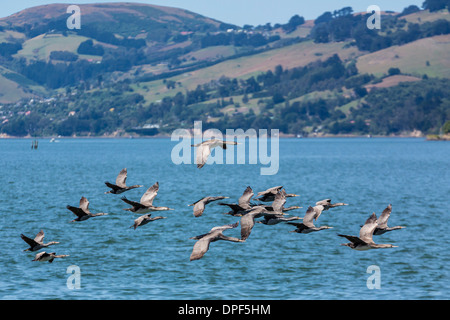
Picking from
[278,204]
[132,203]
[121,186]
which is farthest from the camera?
[121,186]

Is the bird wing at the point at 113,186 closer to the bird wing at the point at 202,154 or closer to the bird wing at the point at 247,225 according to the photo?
the bird wing at the point at 202,154

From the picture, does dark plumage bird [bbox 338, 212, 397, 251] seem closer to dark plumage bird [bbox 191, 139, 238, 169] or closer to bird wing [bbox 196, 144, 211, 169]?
dark plumage bird [bbox 191, 139, 238, 169]

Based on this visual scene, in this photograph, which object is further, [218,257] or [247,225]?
[218,257]

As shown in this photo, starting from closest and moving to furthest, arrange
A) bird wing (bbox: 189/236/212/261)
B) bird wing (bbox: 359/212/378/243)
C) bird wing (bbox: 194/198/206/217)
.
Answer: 1. bird wing (bbox: 189/236/212/261)
2. bird wing (bbox: 194/198/206/217)
3. bird wing (bbox: 359/212/378/243)

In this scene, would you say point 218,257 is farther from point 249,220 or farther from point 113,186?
point 249,220

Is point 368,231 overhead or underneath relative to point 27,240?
overhead

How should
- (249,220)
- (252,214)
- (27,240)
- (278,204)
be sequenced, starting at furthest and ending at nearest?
(278,204) < (27,240) < (252,214) < (249,220)

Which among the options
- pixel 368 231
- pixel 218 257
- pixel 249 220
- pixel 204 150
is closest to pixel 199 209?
pixel 204 150

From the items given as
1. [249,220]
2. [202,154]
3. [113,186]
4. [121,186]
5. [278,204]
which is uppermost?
[202,154]

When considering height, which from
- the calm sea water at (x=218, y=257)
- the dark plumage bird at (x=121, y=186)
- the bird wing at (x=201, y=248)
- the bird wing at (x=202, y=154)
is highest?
the bird wing at (x=202, y=154)

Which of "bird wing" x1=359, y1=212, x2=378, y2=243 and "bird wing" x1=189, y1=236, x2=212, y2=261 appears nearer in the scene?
"bird wing" x1=189, y1=236, x2=212, y2=261

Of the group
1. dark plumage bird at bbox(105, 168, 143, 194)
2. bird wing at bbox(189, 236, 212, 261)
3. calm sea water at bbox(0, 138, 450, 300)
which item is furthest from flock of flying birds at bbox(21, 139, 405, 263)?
calm sea water at bbox(0, 138, 450, 300)

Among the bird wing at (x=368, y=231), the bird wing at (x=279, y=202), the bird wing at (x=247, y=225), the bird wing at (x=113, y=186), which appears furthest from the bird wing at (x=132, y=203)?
the bird wing at (x=368, y=231)
